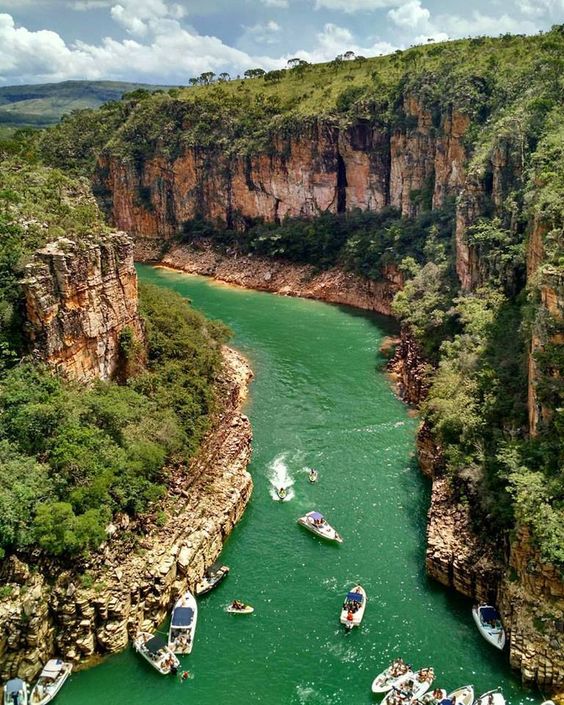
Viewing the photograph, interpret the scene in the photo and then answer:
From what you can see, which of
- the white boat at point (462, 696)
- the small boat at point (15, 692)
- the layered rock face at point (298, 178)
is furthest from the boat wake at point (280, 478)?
the layered rock face at point (298, 178)

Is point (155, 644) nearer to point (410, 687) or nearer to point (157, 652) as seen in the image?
point (157, 652)

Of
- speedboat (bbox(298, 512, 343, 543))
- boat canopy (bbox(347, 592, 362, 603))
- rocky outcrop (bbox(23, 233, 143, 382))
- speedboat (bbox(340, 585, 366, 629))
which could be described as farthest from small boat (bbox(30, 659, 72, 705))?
rocky outcrop (bbox(23, 233, 143, 382))

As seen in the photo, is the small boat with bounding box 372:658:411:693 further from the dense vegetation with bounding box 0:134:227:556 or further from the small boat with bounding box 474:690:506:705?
the dense vegetation with bounding box 0:134:227:556

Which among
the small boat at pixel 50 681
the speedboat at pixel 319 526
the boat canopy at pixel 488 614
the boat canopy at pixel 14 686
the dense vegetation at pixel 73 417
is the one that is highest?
the dense vegetation at pixel 73 417

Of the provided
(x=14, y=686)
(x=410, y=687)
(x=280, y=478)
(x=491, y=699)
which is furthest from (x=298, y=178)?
(x=14, y=686)

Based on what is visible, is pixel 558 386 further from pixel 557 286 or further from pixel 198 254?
pixel 198 254

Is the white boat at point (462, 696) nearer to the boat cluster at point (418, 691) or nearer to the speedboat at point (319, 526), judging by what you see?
the boat cluster at point (418, 691)
